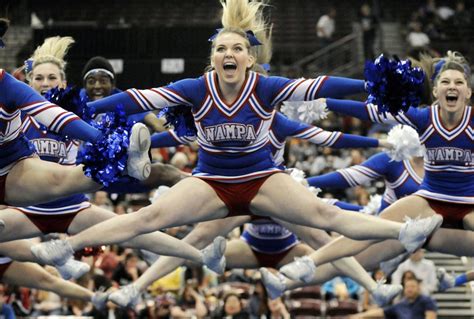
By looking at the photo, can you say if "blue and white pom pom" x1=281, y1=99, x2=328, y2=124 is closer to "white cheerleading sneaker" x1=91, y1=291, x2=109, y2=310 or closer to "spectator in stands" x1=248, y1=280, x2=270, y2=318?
"white cheerleading sneaker" x1=91, y1=291, x2=109, y2=310

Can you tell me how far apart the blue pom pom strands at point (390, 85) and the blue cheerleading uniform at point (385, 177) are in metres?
2.16

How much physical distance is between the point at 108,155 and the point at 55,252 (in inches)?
45.8

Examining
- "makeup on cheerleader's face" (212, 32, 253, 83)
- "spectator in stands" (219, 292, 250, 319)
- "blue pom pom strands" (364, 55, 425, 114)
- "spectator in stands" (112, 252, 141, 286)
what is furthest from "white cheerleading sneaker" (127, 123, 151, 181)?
"spectator in stands" (112, 252, 141, 286)

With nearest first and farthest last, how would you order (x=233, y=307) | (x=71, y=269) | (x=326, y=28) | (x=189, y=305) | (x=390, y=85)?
(x=390, y=85) → (x=71, y=269) → (x=233, y=307) → (x=189, y=305) → (x=326, y=28)

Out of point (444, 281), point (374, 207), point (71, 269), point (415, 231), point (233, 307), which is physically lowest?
point (233, 307)

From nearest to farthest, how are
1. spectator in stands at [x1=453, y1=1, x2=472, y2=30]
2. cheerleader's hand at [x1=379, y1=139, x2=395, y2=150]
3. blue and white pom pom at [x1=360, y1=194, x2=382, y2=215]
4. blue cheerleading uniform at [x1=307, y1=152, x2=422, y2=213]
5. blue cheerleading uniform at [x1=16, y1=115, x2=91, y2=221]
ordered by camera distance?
blue cheerleading uniform at [x1=16, y1=115, x2=91, y2=221] → cheerleader's hand at [x1=379, y1=139, x2=395, y2=150] → blue cheerleading uniform at [x1=307, y1=152, x2=422, y2=213] → blue and white pom pom at [x1=360, y1=194, x2=382, y2=215] → spectator in stands at [x1=453, y1=1, x2=472, y2=30]

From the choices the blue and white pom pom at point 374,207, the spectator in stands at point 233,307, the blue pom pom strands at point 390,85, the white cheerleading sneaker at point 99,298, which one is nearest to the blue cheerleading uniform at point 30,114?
the blue pom pom strands at point 390,85

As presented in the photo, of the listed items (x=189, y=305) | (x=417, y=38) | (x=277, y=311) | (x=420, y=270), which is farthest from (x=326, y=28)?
(x=277, y=311)

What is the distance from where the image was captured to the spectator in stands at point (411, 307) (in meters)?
9.83

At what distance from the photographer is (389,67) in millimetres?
6414

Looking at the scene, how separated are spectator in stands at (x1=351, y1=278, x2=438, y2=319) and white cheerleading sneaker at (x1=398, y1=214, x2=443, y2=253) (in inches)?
133

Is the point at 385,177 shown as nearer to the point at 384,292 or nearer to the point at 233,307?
the point at 384,292

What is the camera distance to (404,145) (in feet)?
26.6

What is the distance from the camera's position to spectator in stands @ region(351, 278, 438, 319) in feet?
32.2
